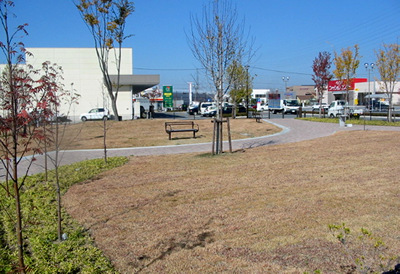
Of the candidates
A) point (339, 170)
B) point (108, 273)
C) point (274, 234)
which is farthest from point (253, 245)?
point (339, 170)

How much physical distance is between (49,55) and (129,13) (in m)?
16.0

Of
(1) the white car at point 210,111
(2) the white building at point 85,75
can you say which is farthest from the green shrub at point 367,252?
(1) the white car at point 210,111

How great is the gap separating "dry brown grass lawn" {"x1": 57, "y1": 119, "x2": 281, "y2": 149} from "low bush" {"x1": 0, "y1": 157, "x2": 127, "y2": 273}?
8.29 metres

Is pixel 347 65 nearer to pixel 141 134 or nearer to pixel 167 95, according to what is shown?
pixel 141 134

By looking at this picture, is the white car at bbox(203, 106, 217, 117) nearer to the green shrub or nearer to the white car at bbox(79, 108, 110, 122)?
the white car at bbox(79, 108, 110, 122)

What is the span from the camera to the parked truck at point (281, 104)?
47969 millimetres

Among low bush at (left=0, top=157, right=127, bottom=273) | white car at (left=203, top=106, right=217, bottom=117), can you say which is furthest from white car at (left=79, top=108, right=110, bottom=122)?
low bush at (left=0, top=157, right=127, bottom=273)

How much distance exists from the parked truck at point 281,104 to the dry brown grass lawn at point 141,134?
887 inches

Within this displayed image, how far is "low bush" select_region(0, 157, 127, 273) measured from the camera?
15.2 ft

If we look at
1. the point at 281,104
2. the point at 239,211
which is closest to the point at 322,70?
the point at 281,104

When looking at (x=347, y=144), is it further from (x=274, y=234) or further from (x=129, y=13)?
(x=129, y=13)

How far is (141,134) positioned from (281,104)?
1280 inches

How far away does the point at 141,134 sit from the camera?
22.3 metres

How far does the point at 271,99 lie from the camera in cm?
5372
